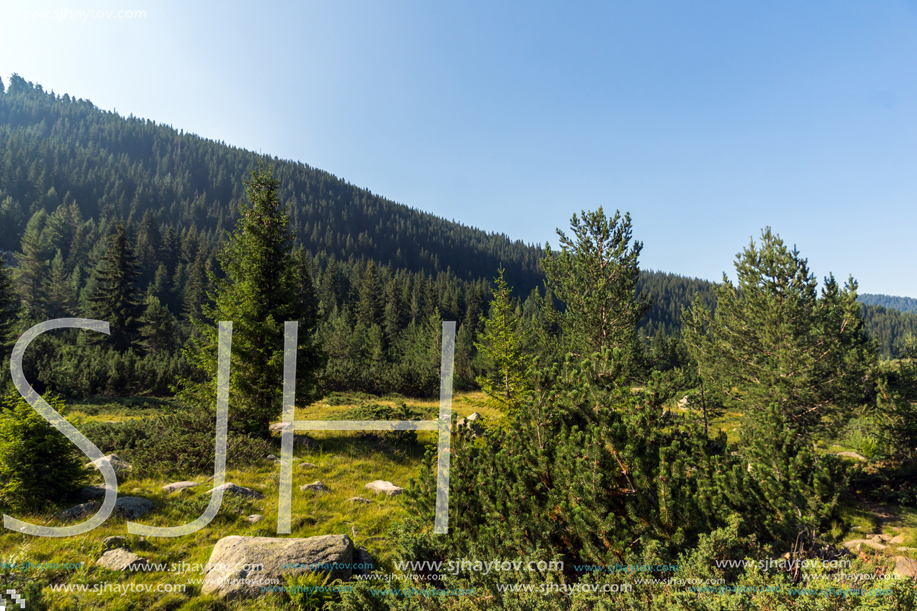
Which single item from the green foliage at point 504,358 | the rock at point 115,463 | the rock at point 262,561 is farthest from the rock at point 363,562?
the green foliage at point 504,358

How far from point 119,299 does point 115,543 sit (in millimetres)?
41119

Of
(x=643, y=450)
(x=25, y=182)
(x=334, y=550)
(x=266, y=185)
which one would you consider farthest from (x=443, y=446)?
(x=25, y=182)

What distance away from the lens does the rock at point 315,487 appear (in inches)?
402

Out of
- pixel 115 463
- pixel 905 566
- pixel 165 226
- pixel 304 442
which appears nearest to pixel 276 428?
pixel 304 442

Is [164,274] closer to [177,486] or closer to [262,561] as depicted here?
[177,486]

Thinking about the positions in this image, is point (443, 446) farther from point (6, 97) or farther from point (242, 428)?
point (6, 97)

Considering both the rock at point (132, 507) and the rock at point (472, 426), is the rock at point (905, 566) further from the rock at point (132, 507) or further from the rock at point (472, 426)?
the rock at point (132, 507)

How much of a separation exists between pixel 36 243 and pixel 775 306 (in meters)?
96.9

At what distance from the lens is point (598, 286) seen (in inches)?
625

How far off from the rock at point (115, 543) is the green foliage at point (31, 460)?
2090 millimetres

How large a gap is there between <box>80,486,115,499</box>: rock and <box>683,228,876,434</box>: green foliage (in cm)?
1982

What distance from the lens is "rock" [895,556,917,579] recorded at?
22.2ft

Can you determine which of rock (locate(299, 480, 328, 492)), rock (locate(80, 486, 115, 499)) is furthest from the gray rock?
rock (locate(299, 480, 328, 492))

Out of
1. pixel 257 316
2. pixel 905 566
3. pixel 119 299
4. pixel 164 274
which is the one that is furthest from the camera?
pixel 164 274
